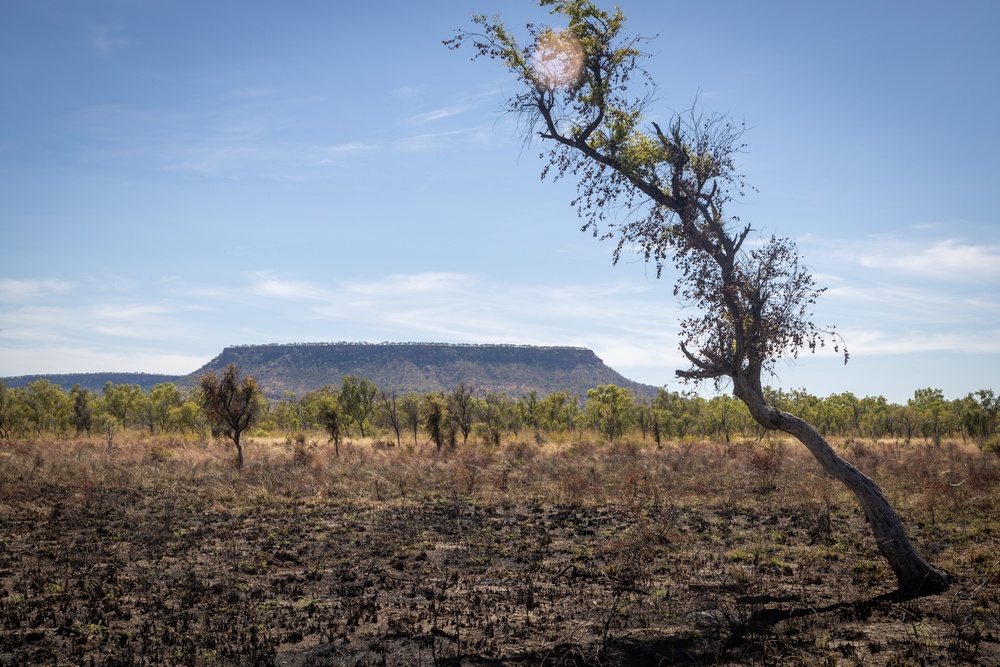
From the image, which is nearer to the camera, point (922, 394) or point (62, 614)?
point (62, 614)

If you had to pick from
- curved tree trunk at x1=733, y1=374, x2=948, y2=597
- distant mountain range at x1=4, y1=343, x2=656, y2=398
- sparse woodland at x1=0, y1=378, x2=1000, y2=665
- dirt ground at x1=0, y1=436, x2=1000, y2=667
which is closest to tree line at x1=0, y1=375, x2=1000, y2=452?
sparse woodland at x1=0, y1=378, x2=1000, y2=665

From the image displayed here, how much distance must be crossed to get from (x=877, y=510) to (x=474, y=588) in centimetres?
689

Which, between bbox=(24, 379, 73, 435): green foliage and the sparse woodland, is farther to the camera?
bbox=(24, 379, 73, 435): green foliage

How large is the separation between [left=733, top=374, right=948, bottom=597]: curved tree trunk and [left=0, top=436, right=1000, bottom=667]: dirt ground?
0.42m

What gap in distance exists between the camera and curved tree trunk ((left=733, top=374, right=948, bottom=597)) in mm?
10008

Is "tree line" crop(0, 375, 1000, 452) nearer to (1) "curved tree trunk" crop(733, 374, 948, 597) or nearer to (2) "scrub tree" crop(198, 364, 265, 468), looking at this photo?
(2) "scrub tree" crop(198, 364, 265, 468)

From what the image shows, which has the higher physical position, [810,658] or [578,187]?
[578,187]

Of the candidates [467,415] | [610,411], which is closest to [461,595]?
[467,415]

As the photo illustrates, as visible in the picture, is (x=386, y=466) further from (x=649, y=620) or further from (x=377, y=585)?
(x=649, y=620)

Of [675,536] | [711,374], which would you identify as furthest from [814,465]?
[711,374]

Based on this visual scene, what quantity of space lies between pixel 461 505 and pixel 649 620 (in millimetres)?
11944

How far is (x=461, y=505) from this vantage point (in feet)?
67.3

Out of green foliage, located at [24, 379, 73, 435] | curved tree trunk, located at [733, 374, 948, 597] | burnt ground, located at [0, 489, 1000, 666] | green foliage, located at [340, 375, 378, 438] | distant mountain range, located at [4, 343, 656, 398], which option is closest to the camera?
burnt ground, located at [0, 489, 1000, 666]

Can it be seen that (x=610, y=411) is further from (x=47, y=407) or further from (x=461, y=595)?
(x=461, y=595)
